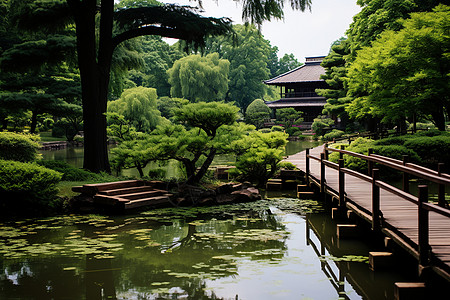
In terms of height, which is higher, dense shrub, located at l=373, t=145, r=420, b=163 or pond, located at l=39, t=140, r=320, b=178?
dense shrub, located at l=373, t=145, r=420, b=163

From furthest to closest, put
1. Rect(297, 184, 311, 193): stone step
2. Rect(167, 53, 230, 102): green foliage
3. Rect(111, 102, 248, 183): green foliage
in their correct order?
1. Rect(167, 53, 230, 102): green foliage
2. Rect(297, 184, 311, 193): stone step
3. Rect(111, 102, 248, 183): green foliage

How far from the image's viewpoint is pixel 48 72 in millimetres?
22406

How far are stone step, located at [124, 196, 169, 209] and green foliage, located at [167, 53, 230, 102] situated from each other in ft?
110

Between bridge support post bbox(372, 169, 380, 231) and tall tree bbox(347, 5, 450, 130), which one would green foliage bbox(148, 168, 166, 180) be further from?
tall tree bbox(347, 5, 450, 130)

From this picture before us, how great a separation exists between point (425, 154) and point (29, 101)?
53.6 ft

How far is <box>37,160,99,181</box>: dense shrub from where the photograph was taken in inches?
446

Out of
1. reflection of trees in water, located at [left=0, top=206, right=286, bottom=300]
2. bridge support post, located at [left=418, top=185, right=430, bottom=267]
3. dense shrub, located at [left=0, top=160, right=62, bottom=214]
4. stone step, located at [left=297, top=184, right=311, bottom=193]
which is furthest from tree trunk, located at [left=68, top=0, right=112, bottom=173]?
bridge support post, located at [left=418, top=185, right=430, bottom=267]

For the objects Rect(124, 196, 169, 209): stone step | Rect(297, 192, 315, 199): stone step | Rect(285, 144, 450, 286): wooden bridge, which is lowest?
Rect(297, 192, 315, 199): stone step

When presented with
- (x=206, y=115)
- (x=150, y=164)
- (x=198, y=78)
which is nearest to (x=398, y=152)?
(x=206, y=115)

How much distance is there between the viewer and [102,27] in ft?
42.1

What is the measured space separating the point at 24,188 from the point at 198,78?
3568 centimetres

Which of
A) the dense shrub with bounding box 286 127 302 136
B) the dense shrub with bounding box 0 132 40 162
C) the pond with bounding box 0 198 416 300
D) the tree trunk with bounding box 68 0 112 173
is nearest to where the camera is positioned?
the pond with bounding box 0 198 416 300

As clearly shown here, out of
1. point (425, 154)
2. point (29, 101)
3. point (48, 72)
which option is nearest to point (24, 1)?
point (29, 101)

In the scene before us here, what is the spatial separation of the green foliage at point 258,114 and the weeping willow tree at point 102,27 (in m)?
25.1
